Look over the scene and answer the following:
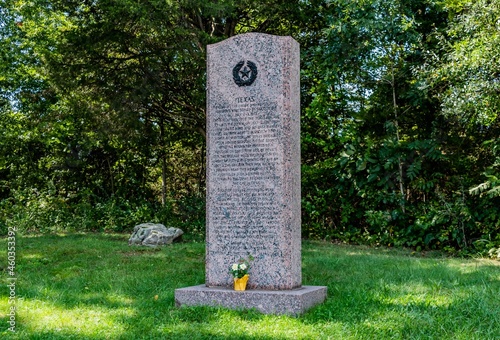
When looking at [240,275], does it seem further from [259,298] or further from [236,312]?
[236,312]

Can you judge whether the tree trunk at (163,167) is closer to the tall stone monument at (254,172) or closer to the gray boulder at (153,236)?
the gray boulder at (153,236)

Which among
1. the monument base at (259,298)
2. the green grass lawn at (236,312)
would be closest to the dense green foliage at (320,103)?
the green grass lawn at (236,312)

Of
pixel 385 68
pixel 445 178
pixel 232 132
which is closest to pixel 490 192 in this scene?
pixel 445 178

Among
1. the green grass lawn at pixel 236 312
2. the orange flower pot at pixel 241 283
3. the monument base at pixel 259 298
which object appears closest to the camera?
the green grass lawn at pixel 236 312

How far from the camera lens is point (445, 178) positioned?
11.1 m

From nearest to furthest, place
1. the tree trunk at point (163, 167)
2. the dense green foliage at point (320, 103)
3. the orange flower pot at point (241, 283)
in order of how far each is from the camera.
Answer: the orange flower pot at point (241, 283) < the dense green foliage at point (320, 103) < the tree trunk at point (163, 167)

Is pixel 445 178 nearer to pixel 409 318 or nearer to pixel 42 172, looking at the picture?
pixel 409 318

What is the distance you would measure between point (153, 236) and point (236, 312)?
550 centimetres

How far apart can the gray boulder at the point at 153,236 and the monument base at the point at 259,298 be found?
4789mm

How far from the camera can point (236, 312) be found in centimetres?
482

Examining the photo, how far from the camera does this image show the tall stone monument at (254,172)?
5.26 meters

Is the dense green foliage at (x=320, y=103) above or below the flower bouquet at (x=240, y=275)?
above

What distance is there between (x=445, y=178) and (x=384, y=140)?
58.7 inches

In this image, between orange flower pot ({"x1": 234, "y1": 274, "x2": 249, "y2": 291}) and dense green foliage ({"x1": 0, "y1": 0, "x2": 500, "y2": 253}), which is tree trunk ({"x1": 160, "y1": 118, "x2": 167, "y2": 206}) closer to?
dense green foliage ({"x1": 0, "y1": 0, "x2": 500, "y2": 253})
